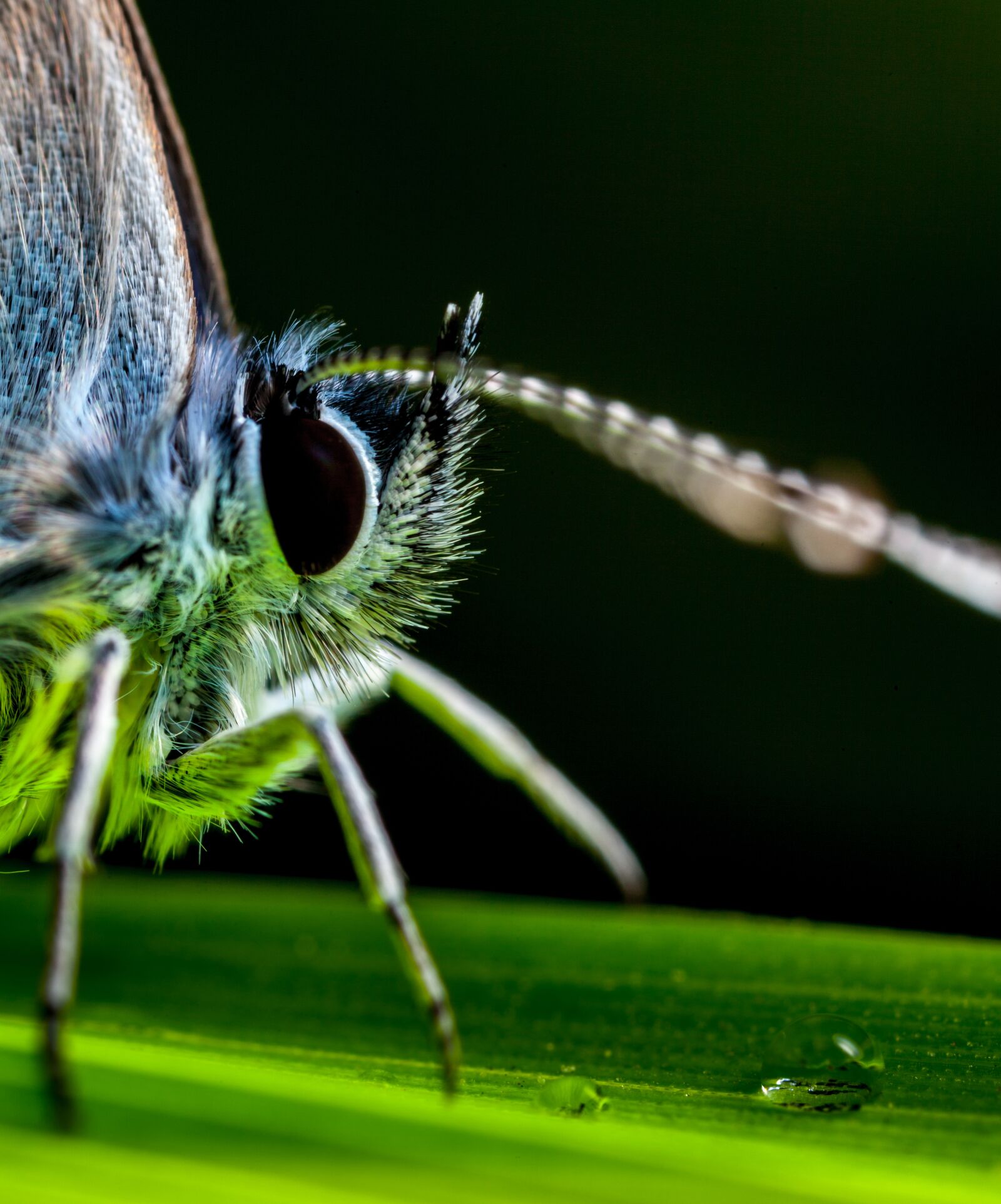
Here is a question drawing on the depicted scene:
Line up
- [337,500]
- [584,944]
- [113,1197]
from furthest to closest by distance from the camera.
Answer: [584,944] → [337,500] → [113,1197]

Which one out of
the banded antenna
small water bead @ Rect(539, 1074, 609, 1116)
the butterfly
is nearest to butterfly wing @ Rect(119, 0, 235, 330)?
the butterfly

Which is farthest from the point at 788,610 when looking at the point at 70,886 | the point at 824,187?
the point at 70,886

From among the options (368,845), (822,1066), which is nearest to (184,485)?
(368,845)

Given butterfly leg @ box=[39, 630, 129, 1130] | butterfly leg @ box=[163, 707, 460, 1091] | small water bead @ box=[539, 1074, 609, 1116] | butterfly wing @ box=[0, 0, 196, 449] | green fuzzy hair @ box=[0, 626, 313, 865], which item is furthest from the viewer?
butterfly wing @ box=[0, 0, 196, 449]

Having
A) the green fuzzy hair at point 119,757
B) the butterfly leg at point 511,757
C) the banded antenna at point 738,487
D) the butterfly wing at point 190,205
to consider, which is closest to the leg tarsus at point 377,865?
the green fuzzy hair at point 119,757

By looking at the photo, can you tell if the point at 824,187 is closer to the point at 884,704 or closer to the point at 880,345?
the point at 880,345

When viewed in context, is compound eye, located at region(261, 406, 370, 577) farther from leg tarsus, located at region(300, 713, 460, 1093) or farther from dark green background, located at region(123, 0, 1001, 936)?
dark green background, located at region(123, 0, 1001, 936)

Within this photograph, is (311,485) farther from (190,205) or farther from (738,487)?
(190,205)
